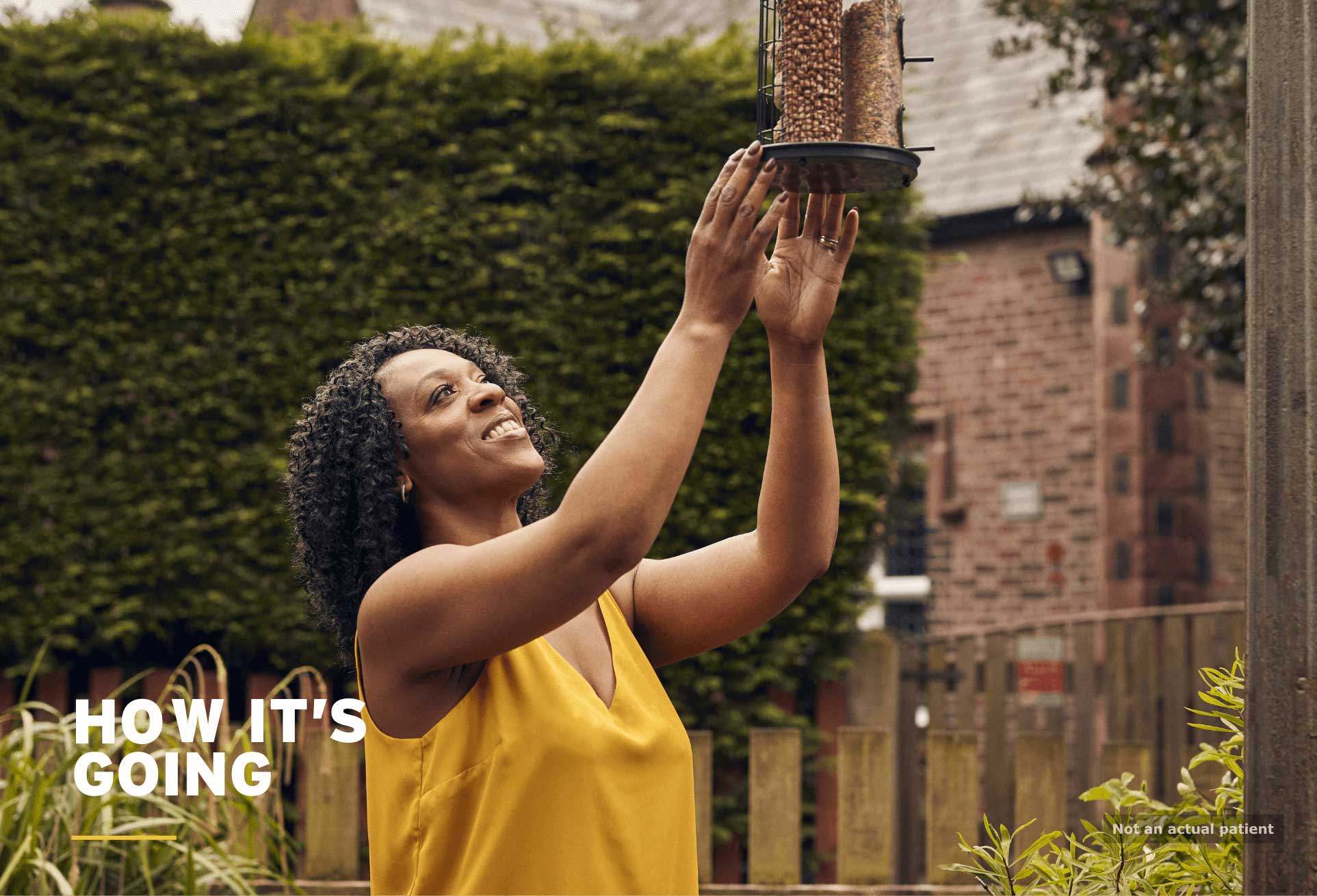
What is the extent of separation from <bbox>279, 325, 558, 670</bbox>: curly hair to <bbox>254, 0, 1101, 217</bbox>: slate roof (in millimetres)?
9169

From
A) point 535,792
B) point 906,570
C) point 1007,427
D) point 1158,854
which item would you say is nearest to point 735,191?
point 535,792

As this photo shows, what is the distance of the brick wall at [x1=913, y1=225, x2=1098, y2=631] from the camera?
11367 mm

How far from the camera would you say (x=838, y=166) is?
6.24 feet

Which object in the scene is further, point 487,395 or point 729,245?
point 487,395

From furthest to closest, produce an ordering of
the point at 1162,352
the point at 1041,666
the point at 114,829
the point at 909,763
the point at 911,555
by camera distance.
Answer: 1. the point at 911,555
2. the point at 1162,352
3. the point at 1041,666
4. the point at 909,763
5. the point at 114,829

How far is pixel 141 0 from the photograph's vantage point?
13039 mm

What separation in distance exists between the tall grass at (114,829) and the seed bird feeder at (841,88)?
2.51m

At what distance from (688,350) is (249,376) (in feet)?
13.1

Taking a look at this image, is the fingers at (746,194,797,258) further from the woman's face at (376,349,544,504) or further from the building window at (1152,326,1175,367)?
the building window at (1152,326,1175,367)

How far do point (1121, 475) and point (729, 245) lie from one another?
32.9ft

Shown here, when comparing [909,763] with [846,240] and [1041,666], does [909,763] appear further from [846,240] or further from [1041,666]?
[846,240]

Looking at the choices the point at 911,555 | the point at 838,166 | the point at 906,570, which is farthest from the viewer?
the point at 906,570

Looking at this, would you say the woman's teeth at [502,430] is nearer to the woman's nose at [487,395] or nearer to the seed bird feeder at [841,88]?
the woman's nose at [487,395]

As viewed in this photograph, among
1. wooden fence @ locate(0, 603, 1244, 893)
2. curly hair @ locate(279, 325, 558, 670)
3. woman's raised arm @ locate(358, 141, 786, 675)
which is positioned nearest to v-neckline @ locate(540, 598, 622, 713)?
woman's raised arm @ locate(358, 141, 786, 675)
